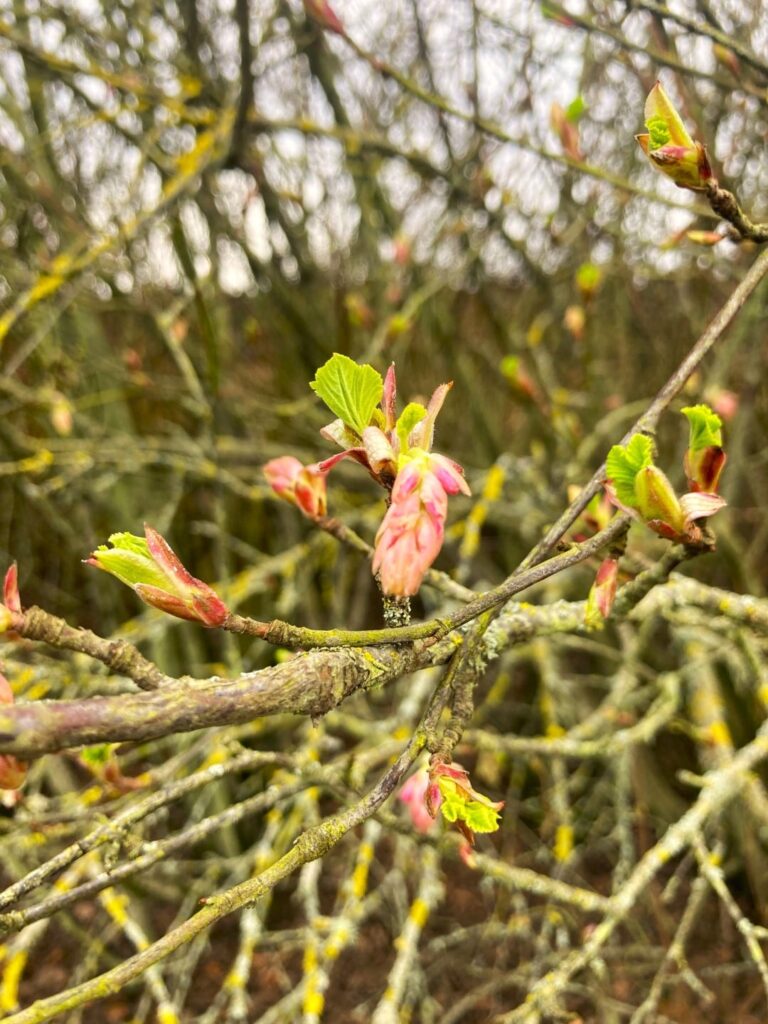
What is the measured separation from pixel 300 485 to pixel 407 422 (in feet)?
0.74

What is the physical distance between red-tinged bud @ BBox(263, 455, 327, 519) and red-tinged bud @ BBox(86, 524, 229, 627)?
236mm

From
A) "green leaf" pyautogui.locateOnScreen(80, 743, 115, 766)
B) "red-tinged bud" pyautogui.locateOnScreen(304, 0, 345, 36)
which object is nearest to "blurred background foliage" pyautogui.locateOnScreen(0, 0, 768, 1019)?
"red-tinged bud" pyautogui.locateOnScreen(304, 0, 345, 36)

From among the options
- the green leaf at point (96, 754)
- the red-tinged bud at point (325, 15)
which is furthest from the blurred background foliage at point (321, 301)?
the green leaf at point (96, 754)

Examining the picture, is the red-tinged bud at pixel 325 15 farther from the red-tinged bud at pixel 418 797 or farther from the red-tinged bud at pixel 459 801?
the red-tinged bud at pixel 459 801

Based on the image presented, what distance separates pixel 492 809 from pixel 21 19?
9.92ft

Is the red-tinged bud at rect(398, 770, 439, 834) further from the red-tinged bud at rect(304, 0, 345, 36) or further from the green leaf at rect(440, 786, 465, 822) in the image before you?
the red-tinged bud at rect(304, 0, 345, 36)

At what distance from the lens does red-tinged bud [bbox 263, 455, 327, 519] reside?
0.92 metres

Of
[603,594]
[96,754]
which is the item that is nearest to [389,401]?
[603,594]

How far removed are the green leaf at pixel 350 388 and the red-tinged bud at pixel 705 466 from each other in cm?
34

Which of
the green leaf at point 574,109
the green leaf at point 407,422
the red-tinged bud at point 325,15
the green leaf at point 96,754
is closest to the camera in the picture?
the green leaf at point 407,422

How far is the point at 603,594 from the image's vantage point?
86 cm

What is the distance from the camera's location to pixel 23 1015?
65cm

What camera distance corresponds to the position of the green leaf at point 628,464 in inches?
30.0

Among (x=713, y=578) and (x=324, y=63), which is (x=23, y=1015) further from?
(x=324, y=63)
